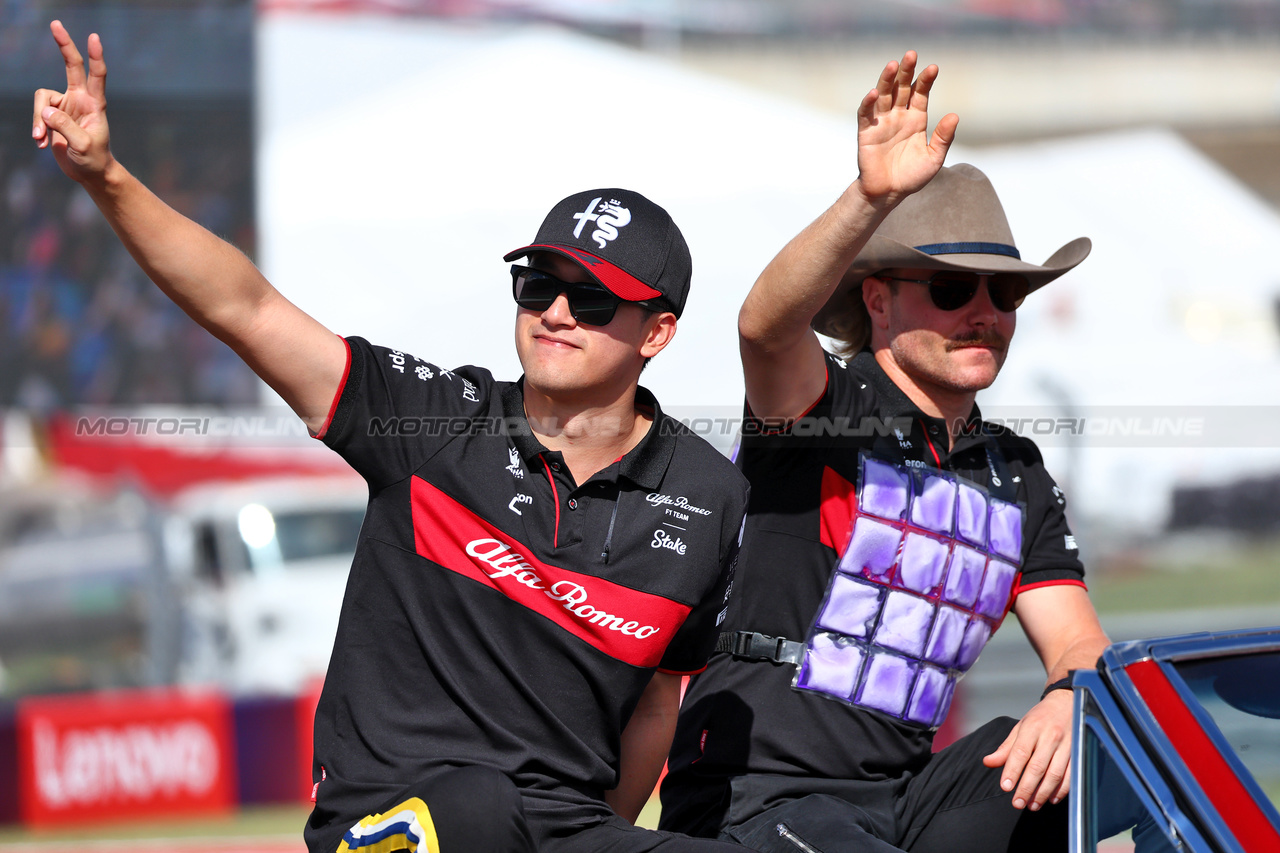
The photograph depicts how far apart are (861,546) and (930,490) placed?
212 mm

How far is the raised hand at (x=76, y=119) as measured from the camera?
2068 mm

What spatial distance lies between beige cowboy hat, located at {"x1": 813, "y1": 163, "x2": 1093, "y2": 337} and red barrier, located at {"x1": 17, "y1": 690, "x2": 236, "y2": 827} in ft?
18.0

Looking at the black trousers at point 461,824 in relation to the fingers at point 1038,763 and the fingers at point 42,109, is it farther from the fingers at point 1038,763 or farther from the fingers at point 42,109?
the fingers at point 42,109

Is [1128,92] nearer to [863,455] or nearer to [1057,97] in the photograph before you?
[1057,97]

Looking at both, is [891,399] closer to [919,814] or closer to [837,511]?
[837,511]

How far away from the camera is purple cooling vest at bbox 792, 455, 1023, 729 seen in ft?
8.71

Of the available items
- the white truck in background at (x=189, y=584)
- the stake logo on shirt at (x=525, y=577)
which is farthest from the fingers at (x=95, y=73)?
the white truck in background at (x=189, y=584)

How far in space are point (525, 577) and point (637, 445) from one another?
14.7 inches

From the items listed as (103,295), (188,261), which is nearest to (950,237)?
(188,261)

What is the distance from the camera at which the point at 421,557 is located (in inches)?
90.0

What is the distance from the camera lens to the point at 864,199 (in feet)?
7.50

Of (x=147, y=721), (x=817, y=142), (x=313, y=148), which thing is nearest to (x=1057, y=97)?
(x=817, y=142)

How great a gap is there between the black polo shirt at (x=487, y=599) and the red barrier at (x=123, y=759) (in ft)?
17.8

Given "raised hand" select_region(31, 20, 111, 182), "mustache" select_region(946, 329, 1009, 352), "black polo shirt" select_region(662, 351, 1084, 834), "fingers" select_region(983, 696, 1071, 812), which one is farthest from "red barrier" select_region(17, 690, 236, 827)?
"fingers" select_region(983, 696, 1071, 812)
